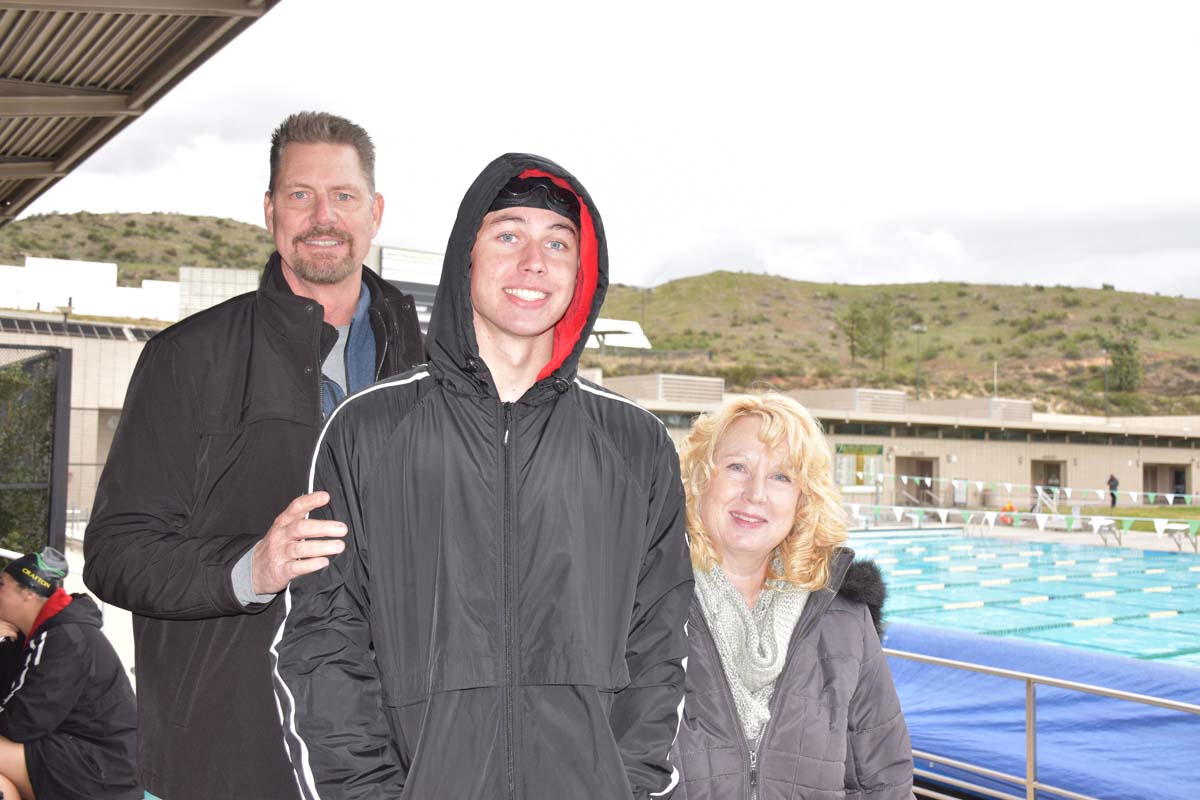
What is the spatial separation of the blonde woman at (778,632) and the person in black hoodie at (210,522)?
887 mm

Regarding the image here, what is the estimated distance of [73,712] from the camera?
13.4 feet

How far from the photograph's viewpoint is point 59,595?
4148 millimetres

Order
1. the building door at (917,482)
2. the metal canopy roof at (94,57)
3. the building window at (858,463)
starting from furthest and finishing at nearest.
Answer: the building door at (917,482)
the building window at (858,463)
the metal canopy roof at (94,57)

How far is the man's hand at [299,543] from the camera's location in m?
1.49

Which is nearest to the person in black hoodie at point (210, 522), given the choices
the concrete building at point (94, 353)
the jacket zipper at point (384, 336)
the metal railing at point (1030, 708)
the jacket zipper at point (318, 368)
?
the jacket zipper at point (318, 368)

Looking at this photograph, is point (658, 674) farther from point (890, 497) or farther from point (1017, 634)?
point (890, 497)

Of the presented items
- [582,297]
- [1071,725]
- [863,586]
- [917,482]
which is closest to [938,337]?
[917,482]

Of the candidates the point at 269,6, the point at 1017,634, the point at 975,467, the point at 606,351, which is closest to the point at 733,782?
the point at 269,6

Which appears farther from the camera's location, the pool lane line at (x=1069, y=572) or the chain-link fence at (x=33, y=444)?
the pool lane line at (x=1069, y=572)

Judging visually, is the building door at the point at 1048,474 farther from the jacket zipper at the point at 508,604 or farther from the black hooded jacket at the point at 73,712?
the jacket zipper at the point at 508,604

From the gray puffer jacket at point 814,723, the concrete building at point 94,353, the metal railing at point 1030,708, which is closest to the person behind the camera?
the gray puffer jacket at point 814,723

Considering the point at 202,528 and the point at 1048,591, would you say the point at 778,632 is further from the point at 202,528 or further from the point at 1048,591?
the point at 1048,591

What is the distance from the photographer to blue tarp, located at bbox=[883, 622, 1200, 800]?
5.43 metres

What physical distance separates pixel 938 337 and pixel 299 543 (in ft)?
325
